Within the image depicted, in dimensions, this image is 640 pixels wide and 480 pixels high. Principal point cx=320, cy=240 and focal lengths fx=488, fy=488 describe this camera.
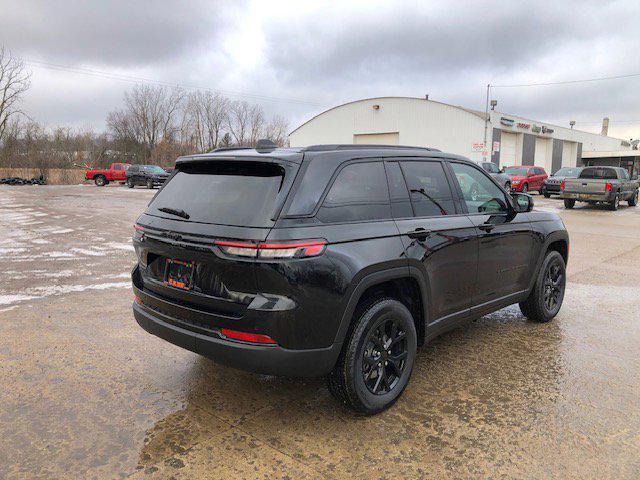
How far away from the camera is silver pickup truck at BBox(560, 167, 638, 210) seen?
1920 centimetres

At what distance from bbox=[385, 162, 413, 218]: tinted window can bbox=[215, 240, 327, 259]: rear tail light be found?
842mm

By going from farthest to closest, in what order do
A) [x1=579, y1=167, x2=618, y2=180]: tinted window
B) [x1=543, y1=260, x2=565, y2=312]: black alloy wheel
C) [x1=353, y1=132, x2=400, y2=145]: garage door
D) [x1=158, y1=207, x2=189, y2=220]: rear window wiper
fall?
[x1=353, y1=132, x2=400, y2=145]: garage door < [x1=579, y1=167, x2=618, y2=180]: tinted window < [x1=543, y1=260, x2=565, y2=312]: black alloy wheel < [x1=158, y1=207, x2=189, y2=220]: rear window wiper

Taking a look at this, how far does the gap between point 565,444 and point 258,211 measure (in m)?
2.32

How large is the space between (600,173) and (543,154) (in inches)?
1318

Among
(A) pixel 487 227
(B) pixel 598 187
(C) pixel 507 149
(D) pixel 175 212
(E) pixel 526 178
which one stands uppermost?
(C) pixel 507 149

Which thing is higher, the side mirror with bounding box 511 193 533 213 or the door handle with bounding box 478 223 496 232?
the side mirror with bounding box 511 193 533 213

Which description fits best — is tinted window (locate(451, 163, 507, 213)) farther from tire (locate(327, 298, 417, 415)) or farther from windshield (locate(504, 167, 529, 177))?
windshield (locate(504, 167, 529, 177))

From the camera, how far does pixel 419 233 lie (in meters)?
3.51

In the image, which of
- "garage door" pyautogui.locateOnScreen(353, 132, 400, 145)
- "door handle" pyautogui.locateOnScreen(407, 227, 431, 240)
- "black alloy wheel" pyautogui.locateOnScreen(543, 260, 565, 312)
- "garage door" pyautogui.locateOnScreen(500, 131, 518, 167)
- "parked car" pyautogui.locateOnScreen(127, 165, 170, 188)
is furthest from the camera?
"garage door" pyautogui.locateOnScreen(353, 132, 400, 145)

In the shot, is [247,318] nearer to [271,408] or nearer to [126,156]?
[271,408]

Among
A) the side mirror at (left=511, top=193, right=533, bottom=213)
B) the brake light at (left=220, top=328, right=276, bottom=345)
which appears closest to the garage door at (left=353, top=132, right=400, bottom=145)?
the side mirror at (left=511, top=193, right=533, bottom=213)

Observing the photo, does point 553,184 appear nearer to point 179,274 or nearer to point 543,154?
point 179,274

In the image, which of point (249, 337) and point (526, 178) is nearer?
point (249, 337)

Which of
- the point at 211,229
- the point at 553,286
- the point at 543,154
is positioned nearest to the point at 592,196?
the point at 553,286
